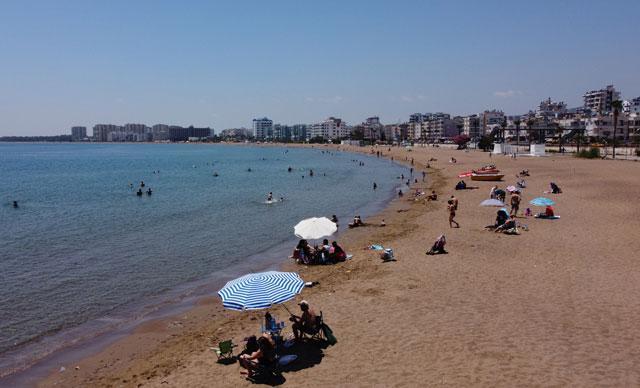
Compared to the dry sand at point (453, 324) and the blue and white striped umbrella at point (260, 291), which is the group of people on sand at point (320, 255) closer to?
the dry sand at point (453, 324)

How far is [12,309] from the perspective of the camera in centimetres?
1559

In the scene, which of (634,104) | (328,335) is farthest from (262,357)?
(634,104)

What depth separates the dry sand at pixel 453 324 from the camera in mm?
9195

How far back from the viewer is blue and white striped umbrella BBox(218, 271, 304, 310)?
10.1m

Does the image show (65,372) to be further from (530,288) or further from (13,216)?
(13,216)

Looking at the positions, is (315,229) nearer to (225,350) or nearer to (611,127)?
(225,350)

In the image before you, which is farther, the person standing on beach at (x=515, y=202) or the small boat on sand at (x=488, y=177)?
the small boat on sand at (x=488, y=177)

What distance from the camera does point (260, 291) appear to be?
409 inches

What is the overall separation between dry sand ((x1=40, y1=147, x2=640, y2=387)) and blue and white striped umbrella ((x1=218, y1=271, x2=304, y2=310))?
1336 mm

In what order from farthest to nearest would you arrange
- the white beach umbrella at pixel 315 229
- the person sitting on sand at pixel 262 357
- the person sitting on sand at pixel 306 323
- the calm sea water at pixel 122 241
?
the white beach umbrella at pixel 315 229 < the calm sea water at pixel 122 241 < the person sitting on sand at pixel 306 323 < the person sitting on sand at pixel 262 357

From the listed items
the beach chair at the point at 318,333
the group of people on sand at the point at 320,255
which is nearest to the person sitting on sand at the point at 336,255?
the group of people on sand at the point at 320,255

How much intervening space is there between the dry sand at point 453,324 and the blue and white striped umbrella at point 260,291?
134cm

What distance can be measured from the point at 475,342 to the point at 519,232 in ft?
41.9

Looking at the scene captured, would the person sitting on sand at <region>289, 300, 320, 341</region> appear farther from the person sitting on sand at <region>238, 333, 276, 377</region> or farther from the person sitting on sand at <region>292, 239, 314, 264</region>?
the person sitting on sand at <region>292, 239, 314, 264</region>
